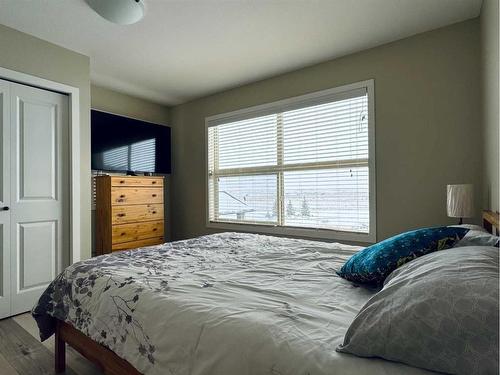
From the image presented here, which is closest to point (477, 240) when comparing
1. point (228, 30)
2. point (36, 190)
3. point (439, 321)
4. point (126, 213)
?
point (439, 321)

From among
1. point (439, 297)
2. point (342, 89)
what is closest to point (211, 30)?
point (342, 89)

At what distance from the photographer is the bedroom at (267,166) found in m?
0.96

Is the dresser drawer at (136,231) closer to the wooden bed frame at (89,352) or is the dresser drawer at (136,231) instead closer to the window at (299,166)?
the window at (299,166)

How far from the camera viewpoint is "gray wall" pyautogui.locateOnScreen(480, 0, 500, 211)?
5.65ft

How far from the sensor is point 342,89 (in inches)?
120

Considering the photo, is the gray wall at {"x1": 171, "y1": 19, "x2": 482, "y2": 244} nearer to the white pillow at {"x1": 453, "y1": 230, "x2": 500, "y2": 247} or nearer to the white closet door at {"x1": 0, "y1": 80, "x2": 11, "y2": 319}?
the white pillow at {"x1": 453, "y1": 230, "x2": 500, "y2": 247}

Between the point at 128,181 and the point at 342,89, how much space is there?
2.73 metres

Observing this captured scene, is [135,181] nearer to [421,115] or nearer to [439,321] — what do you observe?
[421,115]

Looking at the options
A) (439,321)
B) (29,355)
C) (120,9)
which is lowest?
(29,355)

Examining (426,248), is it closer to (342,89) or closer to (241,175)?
(342,89)

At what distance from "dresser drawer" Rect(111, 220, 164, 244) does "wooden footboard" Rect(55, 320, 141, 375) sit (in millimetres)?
1829

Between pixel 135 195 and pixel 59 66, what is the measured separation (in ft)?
5.24

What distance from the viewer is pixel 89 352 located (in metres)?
1.43

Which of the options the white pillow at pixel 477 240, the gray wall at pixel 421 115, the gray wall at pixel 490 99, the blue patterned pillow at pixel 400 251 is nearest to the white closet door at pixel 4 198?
the blue patterned pillow at pixel 400 251
